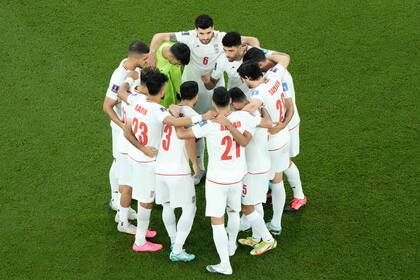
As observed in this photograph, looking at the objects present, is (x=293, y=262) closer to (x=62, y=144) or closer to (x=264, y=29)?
(x=62, y=144)

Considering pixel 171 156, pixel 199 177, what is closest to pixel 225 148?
pixel 171 156

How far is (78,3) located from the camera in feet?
33.3

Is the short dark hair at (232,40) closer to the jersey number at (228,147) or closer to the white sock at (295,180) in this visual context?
the jersey number at (228,147)

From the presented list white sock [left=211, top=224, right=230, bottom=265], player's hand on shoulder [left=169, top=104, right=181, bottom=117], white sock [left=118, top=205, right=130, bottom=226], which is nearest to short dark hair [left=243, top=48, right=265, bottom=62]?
player's hand on shoulder [left=169, top=104, right=181, bottom=117]

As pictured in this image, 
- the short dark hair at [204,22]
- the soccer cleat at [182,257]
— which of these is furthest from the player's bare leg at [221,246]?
the short dark hair at [204,22]

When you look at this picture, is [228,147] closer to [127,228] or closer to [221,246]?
[221,246]

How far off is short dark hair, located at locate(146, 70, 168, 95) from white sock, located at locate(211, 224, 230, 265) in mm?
1365

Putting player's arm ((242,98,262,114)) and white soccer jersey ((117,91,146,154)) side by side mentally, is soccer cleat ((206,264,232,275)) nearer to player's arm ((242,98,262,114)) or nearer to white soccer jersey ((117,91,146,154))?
white soccer jersey ((117,91,146,154))

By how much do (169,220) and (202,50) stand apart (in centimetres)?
190

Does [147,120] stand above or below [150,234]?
above

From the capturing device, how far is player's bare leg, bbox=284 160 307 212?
659 centimetres

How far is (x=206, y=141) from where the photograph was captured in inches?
231

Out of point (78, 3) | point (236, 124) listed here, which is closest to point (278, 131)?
point (236, 124)

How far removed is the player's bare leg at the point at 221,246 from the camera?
575 centimetres
